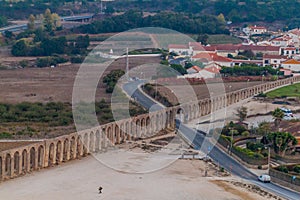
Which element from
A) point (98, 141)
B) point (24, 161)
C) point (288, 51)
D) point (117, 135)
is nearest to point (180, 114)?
point (117, 135)

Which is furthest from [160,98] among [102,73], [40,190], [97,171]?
[40,190]

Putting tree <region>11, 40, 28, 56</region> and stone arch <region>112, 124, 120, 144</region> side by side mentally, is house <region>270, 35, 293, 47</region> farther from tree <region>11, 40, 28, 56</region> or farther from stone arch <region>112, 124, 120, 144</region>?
stone arch <region>112, 124, 120, 144</region>

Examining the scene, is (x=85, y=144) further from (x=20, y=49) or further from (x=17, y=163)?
(x=20, y=49)

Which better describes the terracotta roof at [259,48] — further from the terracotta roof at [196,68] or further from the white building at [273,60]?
the terracotta roof at [196,68]

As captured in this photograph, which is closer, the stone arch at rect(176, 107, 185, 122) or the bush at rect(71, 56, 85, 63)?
the stone arch at rect(176, 107, 185, 122)

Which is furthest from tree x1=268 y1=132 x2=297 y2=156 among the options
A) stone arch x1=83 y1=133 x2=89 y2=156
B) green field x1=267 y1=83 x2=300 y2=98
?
green field x1=267 y1=83 x2=300 y2=98

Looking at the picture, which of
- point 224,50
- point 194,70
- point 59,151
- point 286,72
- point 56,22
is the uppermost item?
point 56,22
